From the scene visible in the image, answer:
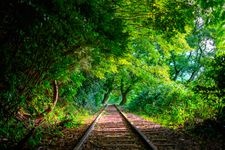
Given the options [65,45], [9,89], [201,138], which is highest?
[65,45]

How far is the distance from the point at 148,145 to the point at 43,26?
3.52m

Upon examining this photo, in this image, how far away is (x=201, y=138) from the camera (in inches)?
387

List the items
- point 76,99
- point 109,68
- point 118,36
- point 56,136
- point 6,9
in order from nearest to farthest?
point 6,9 → point 118,36 → point 56,136 → point 109,68 → point 76,99

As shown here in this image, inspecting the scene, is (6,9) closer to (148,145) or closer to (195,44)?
(148,145)

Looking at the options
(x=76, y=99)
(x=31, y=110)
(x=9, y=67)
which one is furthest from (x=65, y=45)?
(x=76, y=99)

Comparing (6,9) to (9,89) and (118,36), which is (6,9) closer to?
(9,89)

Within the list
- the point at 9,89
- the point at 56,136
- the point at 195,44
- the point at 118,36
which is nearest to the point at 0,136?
the point at 9,89

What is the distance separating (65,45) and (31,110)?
3948mm

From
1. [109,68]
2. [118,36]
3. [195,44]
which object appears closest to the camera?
[118,36]

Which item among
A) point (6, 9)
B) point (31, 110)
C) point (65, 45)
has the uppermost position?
point (6, 9)

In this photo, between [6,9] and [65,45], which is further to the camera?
[65,45]

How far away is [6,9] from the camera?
6.77 metres

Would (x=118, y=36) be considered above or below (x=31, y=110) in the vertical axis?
above

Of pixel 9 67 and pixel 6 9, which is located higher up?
pixel 6 9
